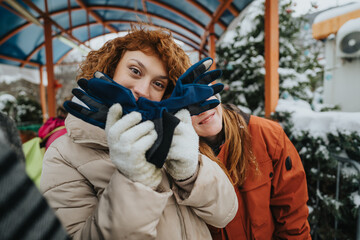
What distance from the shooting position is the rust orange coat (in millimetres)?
1345

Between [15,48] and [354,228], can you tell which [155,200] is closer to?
[354,228]

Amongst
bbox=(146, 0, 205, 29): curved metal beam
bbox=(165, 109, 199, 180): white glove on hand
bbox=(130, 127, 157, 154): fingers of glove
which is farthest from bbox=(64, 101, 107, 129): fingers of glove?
bbox=(146, 0, 205, 29): curved metal beam

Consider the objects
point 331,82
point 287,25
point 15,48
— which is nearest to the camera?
point 287,25

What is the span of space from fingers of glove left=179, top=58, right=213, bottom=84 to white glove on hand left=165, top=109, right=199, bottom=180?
0.18 meters

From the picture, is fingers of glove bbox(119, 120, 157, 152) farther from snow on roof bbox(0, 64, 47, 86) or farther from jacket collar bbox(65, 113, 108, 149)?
snow on roof bbox(0, 64, 47, 86)

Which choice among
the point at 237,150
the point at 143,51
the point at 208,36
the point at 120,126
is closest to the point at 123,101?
the point at 120,126

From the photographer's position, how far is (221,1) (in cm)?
438

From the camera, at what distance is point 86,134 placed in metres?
0.90

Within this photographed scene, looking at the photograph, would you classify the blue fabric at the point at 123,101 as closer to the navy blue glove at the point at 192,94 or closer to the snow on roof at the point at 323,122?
the navy blue glove at the point at 192,94

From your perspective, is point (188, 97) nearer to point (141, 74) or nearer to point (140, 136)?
point (140, 136)

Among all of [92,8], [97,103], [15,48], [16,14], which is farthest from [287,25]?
[15,48]

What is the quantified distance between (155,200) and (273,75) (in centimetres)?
316

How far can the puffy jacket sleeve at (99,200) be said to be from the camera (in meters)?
0.67

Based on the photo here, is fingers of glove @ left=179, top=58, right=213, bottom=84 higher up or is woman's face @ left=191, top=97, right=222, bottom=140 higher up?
fingers of glove @ left=179, top=58, right=213, bottom=84
